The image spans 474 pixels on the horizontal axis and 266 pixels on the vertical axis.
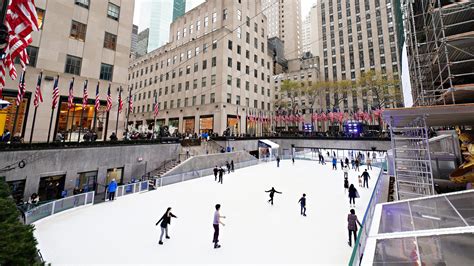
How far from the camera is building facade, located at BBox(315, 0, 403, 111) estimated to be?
5678 cm

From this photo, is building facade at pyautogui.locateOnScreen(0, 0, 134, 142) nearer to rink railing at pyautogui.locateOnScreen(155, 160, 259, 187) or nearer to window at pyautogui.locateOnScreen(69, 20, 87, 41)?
window at pyautogui.locateOnScreen(69, 20, 87, 41)

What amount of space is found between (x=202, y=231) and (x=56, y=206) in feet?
27.0

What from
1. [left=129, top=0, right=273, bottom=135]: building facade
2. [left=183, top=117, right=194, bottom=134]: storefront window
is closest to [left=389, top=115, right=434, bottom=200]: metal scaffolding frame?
[left=129, top=0, right=273, bottom=135]: building facade

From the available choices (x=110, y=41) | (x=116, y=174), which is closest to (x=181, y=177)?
(x=116, y=174)

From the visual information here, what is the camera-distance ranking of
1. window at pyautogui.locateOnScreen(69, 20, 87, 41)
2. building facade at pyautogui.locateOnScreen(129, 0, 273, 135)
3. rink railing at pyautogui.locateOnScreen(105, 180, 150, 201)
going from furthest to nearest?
1. building facade at pyautogui.locateOnScreen(129, 0, 273, 135)
2. window at pyautogui.locateOnScreen(69, 20, 87, 41)
3. rink railing at pyautogui.locateOnScreen(105, 180, 150, 201)

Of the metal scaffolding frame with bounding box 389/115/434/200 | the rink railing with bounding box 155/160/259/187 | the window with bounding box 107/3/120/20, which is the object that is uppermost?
the window with bounding box 107/3/120/20

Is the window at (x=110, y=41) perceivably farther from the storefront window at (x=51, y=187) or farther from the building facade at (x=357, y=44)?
the building facade at (x=357, y=44)

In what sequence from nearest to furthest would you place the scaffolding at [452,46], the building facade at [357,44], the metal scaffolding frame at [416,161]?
the metal scaffolding frame at [416,161] → the scaffolding at [452,46] → the building facade at [357,44]

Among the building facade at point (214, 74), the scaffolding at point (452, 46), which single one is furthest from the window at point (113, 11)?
the scaffolding at point (452, 46)

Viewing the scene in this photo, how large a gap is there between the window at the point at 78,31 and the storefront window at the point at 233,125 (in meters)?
23.1

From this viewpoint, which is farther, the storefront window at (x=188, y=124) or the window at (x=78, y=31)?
the storefront window at (x=188, y=124)

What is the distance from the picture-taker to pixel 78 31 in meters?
20.8

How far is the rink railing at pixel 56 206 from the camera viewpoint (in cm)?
930

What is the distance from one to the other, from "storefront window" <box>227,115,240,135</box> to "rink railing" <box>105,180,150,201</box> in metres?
23.0
